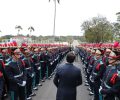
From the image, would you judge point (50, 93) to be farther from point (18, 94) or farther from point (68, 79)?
point (68, 79)

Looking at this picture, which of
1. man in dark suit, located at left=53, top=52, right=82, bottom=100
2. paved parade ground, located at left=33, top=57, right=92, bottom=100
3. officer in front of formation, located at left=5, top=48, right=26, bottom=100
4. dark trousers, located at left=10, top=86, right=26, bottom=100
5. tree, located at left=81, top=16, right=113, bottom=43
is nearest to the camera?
man in dark suit, located at left=53, top=52, right=82, bottom=100

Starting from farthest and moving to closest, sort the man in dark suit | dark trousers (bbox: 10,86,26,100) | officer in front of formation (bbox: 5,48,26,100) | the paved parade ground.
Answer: the paved parade ground
dark trousers (bbox: 10,86,26,100)
officer in front of formation (bbox: 5,48,26,100)
the man in dark suit

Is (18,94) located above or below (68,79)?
below

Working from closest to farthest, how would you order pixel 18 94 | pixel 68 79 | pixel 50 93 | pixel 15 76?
pixel 68 79, pixel 15 76, pixel 18 94, pixel 50 93

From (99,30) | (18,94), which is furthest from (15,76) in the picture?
(99,30)

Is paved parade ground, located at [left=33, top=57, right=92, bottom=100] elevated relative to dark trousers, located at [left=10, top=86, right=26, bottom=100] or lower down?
lower down

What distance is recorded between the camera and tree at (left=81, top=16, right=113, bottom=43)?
284 ft

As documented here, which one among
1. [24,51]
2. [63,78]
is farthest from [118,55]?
[24,51]

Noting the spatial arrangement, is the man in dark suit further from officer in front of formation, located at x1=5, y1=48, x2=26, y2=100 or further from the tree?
the tree

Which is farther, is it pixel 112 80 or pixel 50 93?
pixel 50 93

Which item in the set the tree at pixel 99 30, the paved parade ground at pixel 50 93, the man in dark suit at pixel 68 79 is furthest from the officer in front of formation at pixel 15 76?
the tree at pixel 99 30

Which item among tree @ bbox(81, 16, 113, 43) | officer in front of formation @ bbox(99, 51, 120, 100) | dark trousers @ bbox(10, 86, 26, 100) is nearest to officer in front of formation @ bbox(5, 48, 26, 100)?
dark trousers @ bbox(10, 86, 26, 100)

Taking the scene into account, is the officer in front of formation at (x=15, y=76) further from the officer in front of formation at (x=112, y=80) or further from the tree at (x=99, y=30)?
the tree at (x=99, y=30)

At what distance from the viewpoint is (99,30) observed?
88750 mm
